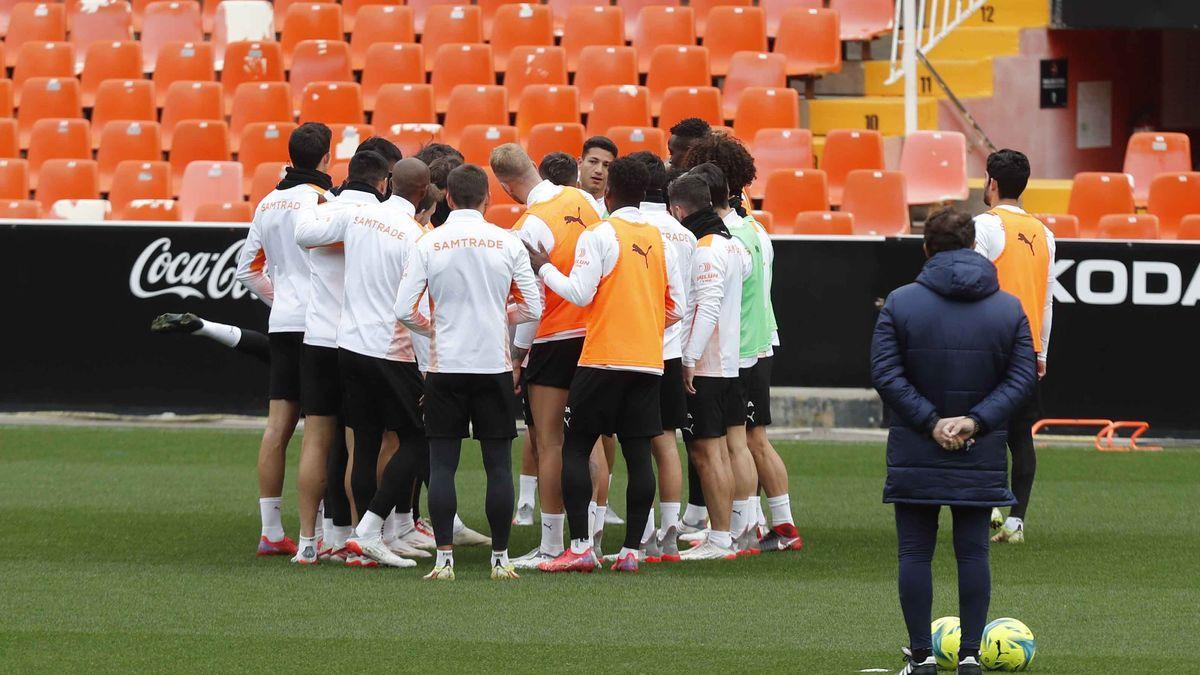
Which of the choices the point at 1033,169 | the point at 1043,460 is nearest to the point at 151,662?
the point at 1043,460

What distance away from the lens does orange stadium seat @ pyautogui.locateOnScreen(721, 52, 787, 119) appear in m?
17.4

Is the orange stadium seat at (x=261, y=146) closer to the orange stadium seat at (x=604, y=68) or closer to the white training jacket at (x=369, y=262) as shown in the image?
the orange stadium seat at (x=604, y=68)

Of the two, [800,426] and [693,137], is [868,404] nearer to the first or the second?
[800,426]

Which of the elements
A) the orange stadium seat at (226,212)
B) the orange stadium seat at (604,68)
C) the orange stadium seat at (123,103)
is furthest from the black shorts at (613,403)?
the orange stadium seat at (123,103)

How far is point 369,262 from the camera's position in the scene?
28.6 feet

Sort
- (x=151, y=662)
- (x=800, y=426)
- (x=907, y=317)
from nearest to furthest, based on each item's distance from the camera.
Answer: (x=907, y=317) < (x=151, y=662) < (x=800, y=426)

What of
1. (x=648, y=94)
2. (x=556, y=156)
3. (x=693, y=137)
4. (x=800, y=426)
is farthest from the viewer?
(x=648, y=94)

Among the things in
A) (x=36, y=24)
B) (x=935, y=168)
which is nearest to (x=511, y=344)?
(x=935, y=168)

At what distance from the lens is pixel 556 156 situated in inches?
364

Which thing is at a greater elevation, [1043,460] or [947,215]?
[947,215]

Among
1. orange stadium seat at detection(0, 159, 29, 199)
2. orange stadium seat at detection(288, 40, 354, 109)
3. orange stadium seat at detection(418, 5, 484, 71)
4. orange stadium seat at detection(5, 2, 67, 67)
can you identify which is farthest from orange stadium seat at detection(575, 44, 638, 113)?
orange stadium seat at detection(5, 2, 67, 67)

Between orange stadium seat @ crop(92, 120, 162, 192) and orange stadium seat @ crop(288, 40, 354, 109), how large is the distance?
5.09ft

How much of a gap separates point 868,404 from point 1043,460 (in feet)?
5.50

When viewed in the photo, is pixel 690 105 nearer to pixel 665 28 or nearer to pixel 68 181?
pixel 665 28
